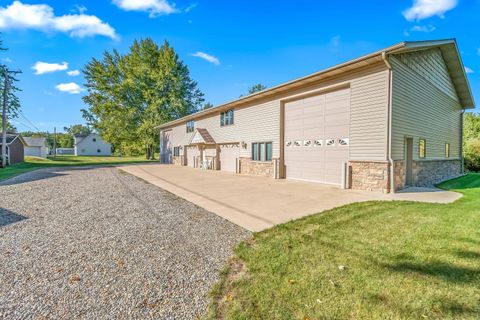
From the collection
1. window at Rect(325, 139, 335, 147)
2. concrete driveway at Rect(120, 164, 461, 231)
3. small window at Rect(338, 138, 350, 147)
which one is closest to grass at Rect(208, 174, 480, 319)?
concrete driveway at Rect(120, 164, 461, 231)

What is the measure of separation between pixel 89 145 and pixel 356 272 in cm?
6272

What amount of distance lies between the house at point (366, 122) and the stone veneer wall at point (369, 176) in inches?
1.4

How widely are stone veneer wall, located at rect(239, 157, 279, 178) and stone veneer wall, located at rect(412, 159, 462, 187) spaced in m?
6.62

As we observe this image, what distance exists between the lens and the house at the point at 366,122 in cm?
857

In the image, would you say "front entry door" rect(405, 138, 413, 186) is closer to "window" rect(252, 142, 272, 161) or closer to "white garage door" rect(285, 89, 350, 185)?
"white garage door" rect(285, 89, 350, 185)

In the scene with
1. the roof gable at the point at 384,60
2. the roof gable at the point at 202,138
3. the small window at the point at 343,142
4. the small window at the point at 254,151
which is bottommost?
the small window at the point at 254,151

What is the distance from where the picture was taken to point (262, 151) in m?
14.3

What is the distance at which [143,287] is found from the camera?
276 cm

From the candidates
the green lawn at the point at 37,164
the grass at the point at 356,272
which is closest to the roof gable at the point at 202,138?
the green lawn at the point at 37,164

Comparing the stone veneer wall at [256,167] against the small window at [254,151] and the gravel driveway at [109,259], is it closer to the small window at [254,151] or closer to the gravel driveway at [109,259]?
the small window at [254,151]

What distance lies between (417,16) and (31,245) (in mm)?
16865

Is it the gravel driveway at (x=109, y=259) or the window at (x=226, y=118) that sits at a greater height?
the window at (x=226, y=118)

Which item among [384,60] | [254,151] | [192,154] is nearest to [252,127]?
[254,151]

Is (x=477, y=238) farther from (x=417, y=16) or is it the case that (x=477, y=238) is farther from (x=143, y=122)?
(x=143, y=122)
